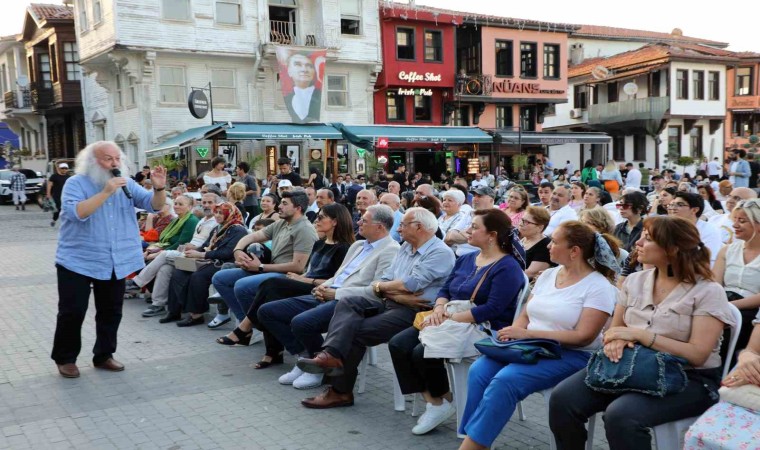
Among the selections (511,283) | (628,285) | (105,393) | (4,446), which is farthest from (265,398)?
(628,285)

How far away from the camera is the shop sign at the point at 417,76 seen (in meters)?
29.5

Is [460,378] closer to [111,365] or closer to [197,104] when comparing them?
[111,365]

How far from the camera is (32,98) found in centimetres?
3381

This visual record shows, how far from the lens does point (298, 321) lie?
5398 mm

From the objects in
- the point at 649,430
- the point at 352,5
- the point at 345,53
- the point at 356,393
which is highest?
the point at 352,5

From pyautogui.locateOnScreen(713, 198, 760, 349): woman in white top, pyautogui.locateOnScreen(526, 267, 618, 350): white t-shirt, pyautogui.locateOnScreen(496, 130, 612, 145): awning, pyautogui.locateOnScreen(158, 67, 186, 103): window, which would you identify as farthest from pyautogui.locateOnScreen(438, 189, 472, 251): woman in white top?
pyautogui.locateOnScreen(496, 130, 612, 145): awning

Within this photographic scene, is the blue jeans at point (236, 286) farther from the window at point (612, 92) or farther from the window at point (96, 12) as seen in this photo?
the window at point (612, 92)

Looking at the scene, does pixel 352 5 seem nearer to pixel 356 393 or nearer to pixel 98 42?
pixel 98 42

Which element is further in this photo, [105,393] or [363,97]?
[363,97]

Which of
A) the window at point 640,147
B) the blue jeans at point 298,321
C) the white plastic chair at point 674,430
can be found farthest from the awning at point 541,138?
the white plastic chair at point 674,430

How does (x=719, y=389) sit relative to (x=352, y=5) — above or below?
below

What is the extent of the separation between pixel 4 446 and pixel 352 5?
2582 centimetres

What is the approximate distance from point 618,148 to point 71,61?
100 ft

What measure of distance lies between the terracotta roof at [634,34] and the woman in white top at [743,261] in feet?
121
